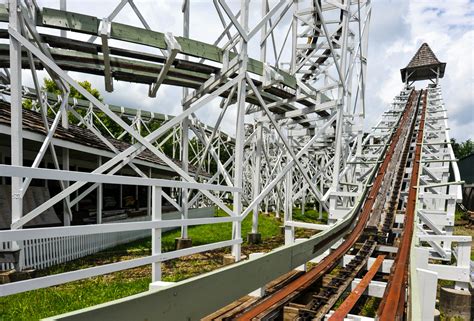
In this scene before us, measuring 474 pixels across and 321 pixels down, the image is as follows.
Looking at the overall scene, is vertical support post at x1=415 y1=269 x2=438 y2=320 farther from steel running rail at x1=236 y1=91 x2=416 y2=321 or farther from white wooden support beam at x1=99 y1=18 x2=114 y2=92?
white wooden support beam at x1=99 y1=18 x2=114 y2=92

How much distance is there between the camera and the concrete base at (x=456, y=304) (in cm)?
485

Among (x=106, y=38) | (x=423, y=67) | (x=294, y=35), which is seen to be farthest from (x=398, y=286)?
(x=423, y=67)

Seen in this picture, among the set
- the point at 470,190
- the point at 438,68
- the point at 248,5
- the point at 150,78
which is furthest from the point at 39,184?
the point at 438,68

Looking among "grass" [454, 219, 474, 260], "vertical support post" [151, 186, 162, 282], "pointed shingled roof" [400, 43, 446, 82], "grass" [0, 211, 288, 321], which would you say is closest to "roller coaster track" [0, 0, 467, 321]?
"vertical support post" [151, 186, 162, 282]

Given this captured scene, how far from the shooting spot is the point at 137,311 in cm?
123

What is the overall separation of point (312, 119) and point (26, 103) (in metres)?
21.2

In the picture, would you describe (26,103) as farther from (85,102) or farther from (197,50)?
(197,50)

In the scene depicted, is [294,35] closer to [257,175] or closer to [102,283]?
[257,175]

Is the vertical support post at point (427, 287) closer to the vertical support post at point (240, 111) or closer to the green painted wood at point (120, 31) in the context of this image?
the vertical support post at point (240, 111)

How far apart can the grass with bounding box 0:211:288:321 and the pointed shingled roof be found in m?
25.2

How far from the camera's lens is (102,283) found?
211 inches

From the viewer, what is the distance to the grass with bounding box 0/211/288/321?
4.09 metres

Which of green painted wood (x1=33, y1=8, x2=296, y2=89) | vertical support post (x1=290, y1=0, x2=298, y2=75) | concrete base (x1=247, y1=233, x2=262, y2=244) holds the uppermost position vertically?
vertical support post (x1=290, y1=0, x2=298, y2=75)

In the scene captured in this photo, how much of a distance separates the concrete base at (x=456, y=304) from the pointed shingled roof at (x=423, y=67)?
89.6ft
